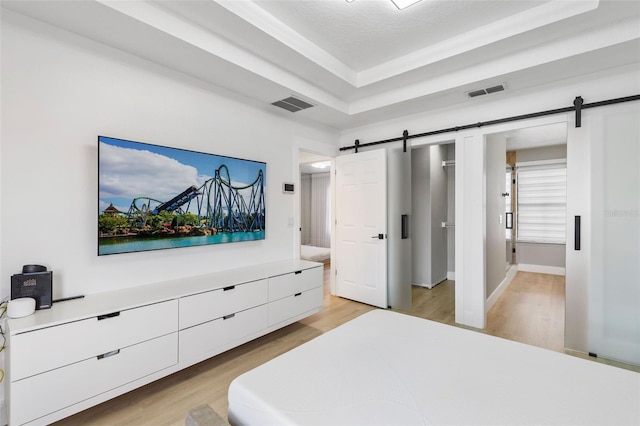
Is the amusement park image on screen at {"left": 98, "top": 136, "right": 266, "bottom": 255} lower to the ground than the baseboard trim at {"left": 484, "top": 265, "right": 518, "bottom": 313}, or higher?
higher

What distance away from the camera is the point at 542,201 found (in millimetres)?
5809

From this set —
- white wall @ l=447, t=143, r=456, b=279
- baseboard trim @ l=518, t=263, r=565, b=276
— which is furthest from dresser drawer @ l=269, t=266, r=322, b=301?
baseboard trim @ l=518, t=263, r=565, b=276

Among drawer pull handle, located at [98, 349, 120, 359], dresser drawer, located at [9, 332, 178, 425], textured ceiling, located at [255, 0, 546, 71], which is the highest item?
textured ceiling, located at [255, 0, 546, 71]

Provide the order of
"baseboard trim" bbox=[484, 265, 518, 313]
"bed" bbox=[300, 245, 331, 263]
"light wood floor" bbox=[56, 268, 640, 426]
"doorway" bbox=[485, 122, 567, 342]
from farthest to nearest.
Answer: "bed" bbox=[300, 245, 331, 263] < "doorway" bbox=[485, 122, 567, 342] < "baseboard trim" bbox=[484, 265, 518, 313] < "light wood floor" bbox=[56, 268, 640, 426]

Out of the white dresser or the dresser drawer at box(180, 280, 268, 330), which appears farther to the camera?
the dresser drawer at box(180, 280, 268, 330)

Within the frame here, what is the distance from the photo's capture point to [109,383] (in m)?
1.82

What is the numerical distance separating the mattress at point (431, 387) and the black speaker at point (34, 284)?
60.4 inches

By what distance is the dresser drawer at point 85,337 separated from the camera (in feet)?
5.03

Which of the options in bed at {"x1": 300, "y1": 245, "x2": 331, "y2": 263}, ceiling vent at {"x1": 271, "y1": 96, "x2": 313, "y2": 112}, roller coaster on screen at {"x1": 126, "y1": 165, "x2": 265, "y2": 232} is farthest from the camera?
bed at {"x1": 300, "y1": 245, "x2": 331, "y2": 263}

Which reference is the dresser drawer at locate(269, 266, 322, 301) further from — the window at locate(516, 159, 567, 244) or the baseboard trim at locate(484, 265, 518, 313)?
the window at locate(516, 159, 567, 244)

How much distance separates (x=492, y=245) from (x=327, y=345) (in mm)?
3283

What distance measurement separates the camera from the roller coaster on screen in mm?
2350

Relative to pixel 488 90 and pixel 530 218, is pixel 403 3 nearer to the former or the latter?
pixel 488 90

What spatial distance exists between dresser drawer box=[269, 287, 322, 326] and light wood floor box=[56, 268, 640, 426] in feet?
0.78
